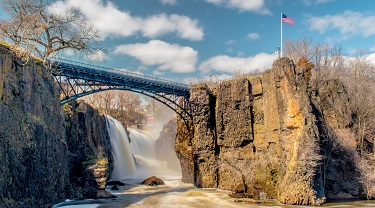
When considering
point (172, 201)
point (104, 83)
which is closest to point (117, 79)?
point (104, 83)

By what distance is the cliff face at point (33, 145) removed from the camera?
43.9 feet

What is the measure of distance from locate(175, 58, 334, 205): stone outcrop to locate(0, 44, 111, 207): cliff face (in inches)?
401

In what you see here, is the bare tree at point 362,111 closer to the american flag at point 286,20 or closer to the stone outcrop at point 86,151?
the american flag at point 286,20

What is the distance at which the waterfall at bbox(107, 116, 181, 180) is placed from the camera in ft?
117

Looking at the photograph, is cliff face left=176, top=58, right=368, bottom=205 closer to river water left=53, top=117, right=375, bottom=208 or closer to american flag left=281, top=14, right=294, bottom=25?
river water left=53, top=117, right=375, bottom=208

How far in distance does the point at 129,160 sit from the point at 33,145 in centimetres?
2299

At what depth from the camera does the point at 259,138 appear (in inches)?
964

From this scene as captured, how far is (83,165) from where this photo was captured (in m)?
23.3

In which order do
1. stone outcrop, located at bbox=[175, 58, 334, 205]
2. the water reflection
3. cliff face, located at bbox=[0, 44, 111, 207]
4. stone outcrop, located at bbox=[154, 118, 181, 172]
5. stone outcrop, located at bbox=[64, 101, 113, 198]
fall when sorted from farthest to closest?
stone outcrop, located at bbox=[154, 118, 181, 172] < stone outcrop, located at bbox=[64, 101, 113, 198] < stone outcrop, located at bbox=[175, 58, 334, 205] < the water reflection < cliff face, located at bbox=[0, 44, 111, 207]

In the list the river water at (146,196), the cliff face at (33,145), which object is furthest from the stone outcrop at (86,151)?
the river water at (146,196)

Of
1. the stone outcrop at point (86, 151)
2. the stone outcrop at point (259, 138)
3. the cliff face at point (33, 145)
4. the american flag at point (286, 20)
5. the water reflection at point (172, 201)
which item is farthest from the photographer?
the american flag at point (286, 20)

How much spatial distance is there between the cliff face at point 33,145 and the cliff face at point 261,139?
10150 mm

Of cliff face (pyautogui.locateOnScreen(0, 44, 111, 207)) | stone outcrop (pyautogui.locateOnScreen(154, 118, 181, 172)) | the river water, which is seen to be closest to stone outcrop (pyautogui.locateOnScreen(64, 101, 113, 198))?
cliff face (pyautogui.locateOnScreen(0, 44, 111, 207))

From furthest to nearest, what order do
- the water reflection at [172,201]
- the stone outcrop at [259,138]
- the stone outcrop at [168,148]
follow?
1. the stone outcrop at [168,148]
2. the stone outcrop at [259,138]
3. the water reflection at [172,201]
